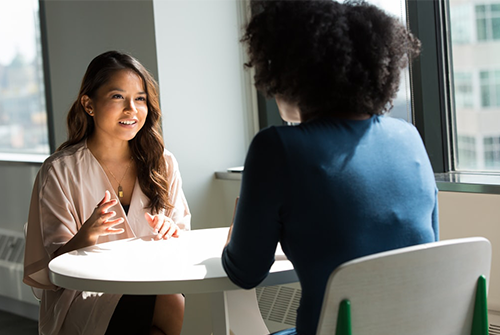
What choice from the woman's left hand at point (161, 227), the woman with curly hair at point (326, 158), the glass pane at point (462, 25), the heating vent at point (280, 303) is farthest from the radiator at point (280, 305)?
the woman with curly hair at point (326, 158)

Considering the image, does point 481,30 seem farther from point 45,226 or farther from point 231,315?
point 45,226

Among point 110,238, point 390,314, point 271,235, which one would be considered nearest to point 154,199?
point 110,238

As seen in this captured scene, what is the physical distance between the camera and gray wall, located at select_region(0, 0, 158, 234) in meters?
3.17

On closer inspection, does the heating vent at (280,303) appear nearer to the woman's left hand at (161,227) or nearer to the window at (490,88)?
the woman's left hand at (161,227)

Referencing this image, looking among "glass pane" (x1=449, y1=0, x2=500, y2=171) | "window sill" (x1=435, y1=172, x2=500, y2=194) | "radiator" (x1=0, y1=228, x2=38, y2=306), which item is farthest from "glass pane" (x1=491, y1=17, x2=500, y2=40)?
"radiator" (x1=0, y1=228, x2=38, y2=306)

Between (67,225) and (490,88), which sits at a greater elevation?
(490,88)

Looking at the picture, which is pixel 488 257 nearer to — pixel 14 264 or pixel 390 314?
pixel 390 314

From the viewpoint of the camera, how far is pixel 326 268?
118cm

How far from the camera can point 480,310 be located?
1226 millimetres

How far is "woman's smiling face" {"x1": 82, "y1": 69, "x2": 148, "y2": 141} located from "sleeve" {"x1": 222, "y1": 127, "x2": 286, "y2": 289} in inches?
44.8

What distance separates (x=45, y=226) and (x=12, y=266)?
2.33 m

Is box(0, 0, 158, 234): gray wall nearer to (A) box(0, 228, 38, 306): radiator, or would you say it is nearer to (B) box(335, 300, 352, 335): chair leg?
(A) box(0, 228, 38, 306): radiator

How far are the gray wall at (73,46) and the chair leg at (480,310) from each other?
88.4 inches

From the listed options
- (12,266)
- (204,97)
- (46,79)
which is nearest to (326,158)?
(204,97)
